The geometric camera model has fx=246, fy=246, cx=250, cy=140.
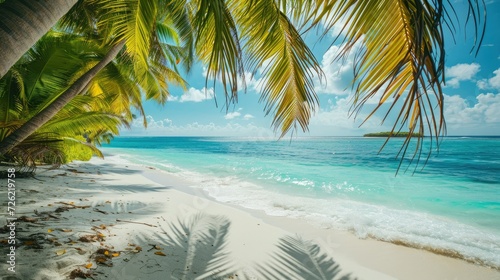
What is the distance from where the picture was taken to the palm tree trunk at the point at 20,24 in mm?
939

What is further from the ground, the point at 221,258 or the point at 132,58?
the point at 132,58

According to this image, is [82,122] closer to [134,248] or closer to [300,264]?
[134,248]

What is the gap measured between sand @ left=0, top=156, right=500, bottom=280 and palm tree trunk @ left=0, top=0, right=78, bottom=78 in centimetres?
174

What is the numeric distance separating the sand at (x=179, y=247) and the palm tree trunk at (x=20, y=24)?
174cm

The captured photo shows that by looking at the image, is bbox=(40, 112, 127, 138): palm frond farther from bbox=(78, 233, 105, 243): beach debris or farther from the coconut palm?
bbox=(78, 233, 105, 243): beach debris

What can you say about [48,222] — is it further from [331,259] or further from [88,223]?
[331,259]

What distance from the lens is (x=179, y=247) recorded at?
9.51 ft

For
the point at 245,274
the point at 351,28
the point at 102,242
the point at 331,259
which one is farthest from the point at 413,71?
the point at 102,242

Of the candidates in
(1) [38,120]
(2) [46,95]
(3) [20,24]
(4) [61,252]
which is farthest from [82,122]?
(3) [20,24]

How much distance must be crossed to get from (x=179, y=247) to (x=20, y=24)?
2.59 metres

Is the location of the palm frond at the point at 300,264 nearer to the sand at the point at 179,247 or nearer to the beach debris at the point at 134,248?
the sand at the point at 179,247

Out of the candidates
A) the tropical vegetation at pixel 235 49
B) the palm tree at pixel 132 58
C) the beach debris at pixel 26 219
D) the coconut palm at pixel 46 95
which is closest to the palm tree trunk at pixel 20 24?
the tropical vegetation at pixel 235 49

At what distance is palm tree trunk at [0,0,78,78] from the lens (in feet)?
3.08

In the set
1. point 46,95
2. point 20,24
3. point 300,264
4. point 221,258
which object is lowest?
point 300,264
